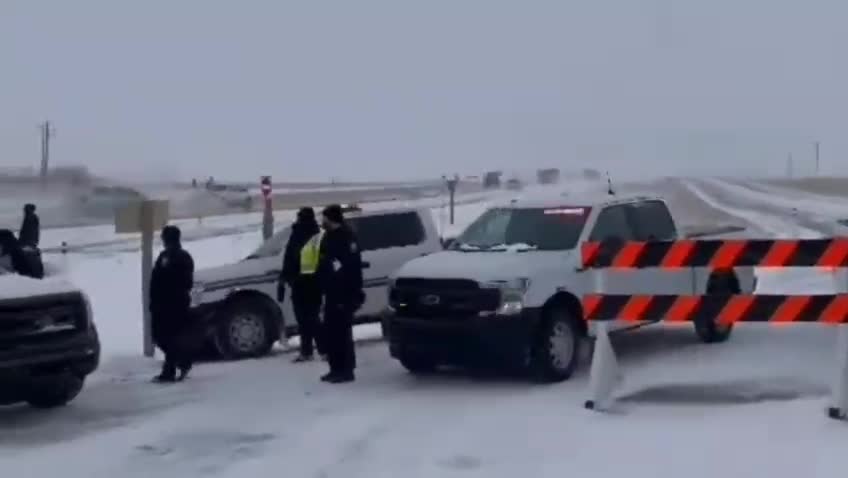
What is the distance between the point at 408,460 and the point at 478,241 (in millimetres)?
4617

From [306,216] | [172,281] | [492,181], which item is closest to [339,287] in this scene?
[172,281]

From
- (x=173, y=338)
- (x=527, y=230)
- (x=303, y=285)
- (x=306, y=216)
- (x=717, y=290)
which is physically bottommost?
(x=173, y=338)

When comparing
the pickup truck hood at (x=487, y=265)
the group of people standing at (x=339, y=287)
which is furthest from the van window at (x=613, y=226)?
the group of people standing at (x=339, y=287)

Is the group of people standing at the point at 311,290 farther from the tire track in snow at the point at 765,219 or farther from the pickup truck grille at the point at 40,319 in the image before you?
the tire track in snow at the point at 765,219

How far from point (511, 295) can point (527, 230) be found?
1.59 metres

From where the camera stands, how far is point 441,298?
456 inches

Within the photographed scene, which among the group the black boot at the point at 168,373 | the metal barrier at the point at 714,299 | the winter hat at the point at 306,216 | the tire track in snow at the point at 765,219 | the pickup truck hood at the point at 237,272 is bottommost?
the black boot at the point at 168,373

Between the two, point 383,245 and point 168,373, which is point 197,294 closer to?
point 168,373

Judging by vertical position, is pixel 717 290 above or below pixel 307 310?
above

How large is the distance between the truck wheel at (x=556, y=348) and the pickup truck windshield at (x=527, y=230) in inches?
32.3

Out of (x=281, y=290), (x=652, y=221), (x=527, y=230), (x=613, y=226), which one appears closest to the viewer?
(x=527, y=230)

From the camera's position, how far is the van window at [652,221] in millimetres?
13289

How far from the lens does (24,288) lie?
1062 cm

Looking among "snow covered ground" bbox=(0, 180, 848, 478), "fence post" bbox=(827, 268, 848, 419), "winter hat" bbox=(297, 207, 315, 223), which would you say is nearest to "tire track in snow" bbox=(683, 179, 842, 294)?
"fence post" bbox=(827, 268, 848, 419)
